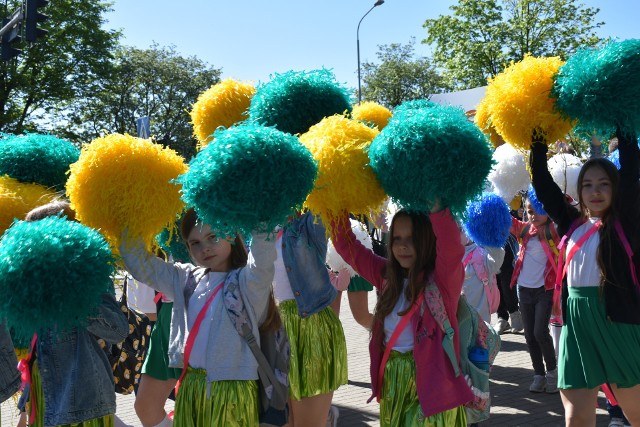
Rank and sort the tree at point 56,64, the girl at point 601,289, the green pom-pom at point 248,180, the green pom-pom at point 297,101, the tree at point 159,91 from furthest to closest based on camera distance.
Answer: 1. the tree at point 159,91
2. the tree at point 56,64
3. the girl at point 601,289
4. the green pom-pom at point 297,101
5. the green pom-pom at point 248,180

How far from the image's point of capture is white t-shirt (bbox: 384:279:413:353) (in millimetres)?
3178

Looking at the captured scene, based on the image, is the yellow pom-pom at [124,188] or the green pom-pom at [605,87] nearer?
the yellow pom-pom at [124,188]

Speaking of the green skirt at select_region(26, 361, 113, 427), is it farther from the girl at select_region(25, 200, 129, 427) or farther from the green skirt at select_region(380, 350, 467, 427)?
the green skirt at select_region(380, 350, 467, 427)

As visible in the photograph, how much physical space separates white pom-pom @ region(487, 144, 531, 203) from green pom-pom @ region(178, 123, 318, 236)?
344cm

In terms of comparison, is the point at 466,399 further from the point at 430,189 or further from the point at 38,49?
the point at 38,49

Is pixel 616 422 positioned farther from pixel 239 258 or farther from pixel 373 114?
pixel 239 258

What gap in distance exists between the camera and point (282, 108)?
351 cm

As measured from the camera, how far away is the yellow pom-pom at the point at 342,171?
2820mm

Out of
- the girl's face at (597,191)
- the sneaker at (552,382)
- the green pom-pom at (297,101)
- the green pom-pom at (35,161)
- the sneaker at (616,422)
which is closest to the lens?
the green pom-pom at (297,101)

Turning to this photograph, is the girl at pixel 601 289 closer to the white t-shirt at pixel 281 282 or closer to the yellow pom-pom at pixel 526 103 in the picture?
the yellow pom-pom at pixel 526 103

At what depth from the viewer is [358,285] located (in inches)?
217

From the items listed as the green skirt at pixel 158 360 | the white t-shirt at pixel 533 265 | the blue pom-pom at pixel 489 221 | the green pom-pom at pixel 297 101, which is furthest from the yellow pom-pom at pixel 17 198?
the white t-shirt at pixel 533 265

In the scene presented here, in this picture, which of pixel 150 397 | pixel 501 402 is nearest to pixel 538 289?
pixel 501 402

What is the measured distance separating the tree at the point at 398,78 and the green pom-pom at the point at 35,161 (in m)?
39.1
